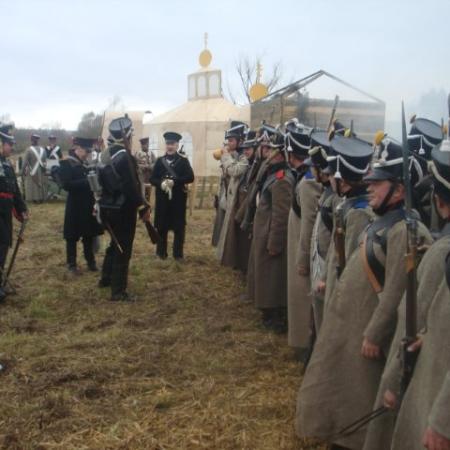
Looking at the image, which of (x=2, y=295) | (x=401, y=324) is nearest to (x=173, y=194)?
(x=2, y=295)

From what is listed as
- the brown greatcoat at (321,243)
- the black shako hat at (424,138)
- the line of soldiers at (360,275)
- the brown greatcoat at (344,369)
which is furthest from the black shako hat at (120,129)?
the brown greatcoat at (344,369)

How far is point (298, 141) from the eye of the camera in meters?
5.00

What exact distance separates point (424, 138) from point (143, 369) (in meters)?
2.86

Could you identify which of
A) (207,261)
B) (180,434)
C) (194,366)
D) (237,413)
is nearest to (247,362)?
(194,366)

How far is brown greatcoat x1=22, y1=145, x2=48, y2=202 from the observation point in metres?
16.2

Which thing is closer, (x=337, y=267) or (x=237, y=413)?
(x=337, y=267)

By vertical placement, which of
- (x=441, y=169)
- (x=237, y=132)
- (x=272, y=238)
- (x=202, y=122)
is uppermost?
(x=202, y=122)

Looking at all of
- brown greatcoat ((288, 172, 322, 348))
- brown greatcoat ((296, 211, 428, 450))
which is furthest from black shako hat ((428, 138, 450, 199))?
brown greatcoat ((288, 172, 322, 348))

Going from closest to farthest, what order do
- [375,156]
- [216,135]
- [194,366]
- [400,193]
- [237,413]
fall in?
[400,193] → [375,156] → [237,413] → [194,366] → [216,135]

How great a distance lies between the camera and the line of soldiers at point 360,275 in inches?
88.6

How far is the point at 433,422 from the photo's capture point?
2.04m

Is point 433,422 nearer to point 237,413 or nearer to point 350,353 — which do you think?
point 350,353

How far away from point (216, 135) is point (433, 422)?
2109cm

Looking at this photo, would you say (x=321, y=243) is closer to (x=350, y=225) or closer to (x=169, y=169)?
(x=350, y=225)
